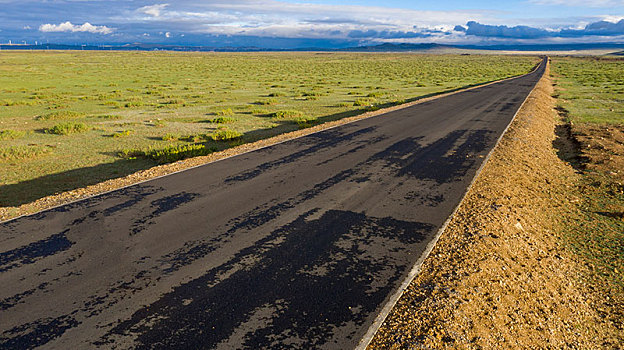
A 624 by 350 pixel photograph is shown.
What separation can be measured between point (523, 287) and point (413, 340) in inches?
96.6

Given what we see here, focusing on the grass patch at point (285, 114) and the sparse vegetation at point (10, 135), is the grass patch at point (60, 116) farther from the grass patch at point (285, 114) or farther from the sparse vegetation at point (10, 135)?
the grass patch at point (285, 114)

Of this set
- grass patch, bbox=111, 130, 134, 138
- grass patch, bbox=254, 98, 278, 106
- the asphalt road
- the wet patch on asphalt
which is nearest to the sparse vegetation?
grass patch, bbox=111, 130, 134, 138

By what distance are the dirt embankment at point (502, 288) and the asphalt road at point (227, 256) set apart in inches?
15.6

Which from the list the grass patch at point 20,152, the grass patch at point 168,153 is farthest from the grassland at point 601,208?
the grass patch at point 20,152

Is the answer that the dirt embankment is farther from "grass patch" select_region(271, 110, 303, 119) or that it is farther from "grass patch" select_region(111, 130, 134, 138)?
"grass patch" select_region(111, 130, 134, 138)

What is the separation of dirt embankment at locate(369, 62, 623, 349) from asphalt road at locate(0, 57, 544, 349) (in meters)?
0.40

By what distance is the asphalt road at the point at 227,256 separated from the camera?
432 centimetres

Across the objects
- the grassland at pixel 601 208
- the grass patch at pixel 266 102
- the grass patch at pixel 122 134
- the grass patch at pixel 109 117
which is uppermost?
the grass patch at pixel 266 102

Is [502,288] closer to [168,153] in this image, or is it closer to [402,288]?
[402,288]

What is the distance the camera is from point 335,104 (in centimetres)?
2845

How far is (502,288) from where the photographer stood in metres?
5.41

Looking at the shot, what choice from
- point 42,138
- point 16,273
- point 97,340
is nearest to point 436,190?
point 97,340

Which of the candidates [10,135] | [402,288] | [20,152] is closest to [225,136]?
[20,152]

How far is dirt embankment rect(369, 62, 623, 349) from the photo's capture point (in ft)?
14.5
